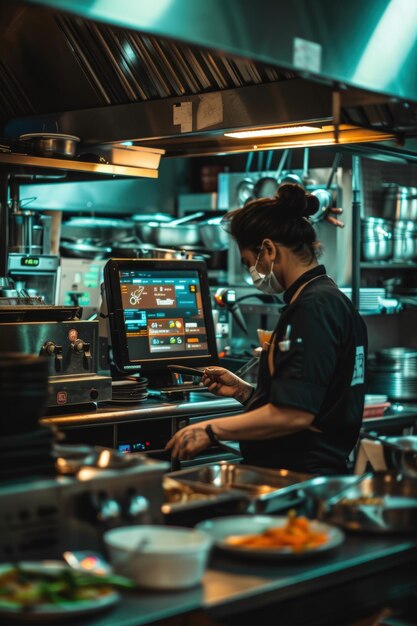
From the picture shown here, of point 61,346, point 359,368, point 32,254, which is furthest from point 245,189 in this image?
point 359,368

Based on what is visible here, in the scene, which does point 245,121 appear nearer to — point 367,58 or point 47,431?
point 367,58

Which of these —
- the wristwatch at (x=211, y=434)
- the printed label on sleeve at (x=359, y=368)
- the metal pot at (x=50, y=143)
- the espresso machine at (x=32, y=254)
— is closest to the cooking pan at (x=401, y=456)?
the printed label on sleeve at (x=359, y=368)

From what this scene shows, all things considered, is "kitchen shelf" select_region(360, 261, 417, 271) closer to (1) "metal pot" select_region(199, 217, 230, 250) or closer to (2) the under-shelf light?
(1) "metal pot" select_region(199, 217, 230, 250)

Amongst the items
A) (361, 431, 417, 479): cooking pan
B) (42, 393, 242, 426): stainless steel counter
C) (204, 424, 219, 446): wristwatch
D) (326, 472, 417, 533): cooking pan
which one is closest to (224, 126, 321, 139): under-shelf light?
(42, 393, 242, 426): stainless steel counter

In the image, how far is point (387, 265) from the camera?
762 cm

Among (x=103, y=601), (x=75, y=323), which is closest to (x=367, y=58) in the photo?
(x=103, y=601)

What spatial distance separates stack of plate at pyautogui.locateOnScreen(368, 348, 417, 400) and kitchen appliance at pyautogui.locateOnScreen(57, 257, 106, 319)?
2341 millimetres

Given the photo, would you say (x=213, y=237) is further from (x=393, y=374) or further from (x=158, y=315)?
(x=158, y=315)

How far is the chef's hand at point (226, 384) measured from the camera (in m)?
4.07

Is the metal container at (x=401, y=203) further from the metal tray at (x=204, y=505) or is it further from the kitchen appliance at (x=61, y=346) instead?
the metal tray at (x=204, y=505)

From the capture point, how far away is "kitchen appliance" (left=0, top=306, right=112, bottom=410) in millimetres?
4094

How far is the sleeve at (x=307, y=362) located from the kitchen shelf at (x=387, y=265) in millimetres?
4286

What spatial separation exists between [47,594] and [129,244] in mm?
6883

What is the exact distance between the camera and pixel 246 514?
2.71 m
